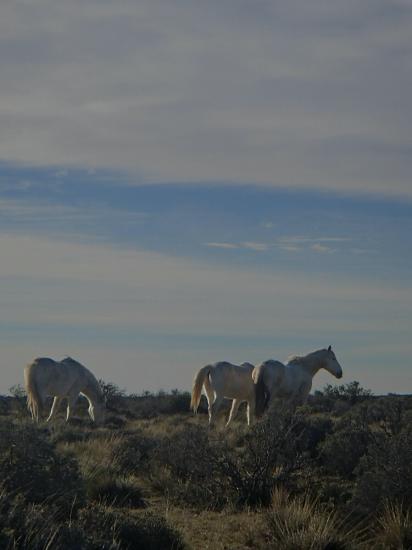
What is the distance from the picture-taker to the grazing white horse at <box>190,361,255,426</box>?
2111 cm

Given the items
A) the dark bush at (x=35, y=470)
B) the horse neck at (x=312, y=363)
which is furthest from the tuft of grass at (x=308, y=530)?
the horse neck at (x=312, y=363)

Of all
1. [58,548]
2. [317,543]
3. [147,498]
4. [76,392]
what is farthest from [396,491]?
[76,392]

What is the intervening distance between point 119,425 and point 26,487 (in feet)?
52.3

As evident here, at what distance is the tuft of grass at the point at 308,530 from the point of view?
26.7 ft

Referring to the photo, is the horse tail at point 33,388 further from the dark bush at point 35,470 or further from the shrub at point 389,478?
the shrub at point 389,478

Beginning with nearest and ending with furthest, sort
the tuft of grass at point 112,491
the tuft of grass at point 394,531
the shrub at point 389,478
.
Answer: the tuft of grass at point 394,531 < the shrub at point 389,478 < the tuft of grass at point 112,491

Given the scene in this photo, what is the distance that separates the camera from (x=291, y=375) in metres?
21.2

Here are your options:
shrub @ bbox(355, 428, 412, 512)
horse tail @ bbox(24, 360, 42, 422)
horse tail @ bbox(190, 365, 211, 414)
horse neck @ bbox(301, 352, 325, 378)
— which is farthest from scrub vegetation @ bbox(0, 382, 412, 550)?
horse neck @ bbox(301, 352, 325, 378)

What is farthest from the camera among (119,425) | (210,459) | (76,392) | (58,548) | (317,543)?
(119,425)

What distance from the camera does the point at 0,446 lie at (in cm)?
888

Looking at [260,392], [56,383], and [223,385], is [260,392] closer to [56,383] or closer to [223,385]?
[223,385]

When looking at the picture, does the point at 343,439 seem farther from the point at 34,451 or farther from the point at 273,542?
the point at 34,451

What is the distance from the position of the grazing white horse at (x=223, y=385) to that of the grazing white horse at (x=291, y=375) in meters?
0.59

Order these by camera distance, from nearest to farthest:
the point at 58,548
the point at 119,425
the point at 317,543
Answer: the point at 58,548 → the point at 317,543 → the point at 119,425
